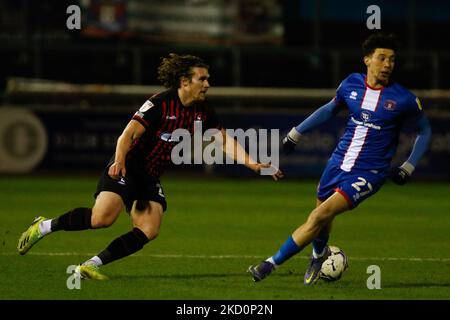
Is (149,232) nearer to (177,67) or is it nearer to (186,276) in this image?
(186,276)

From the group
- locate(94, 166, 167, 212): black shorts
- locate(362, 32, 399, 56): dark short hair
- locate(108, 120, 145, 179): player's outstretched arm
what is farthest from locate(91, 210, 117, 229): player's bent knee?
locate(362, 32, 399, 56): dark short hair

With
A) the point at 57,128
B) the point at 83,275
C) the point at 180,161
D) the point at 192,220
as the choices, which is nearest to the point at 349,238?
the point at 192,220

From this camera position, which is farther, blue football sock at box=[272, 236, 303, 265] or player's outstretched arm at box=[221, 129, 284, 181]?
player's outstretched arm at box=[221, 129, 284, 181]

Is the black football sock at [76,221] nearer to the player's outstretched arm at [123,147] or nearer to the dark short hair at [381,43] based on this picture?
the player's outstretched arm at [123,147]

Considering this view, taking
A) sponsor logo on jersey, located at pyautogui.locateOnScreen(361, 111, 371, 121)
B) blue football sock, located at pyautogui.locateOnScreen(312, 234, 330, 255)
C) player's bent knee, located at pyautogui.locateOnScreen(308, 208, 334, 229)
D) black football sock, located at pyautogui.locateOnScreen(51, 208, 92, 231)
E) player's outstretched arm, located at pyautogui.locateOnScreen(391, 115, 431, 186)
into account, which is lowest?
blue football sock, located at pyautogui.locateOnScreen(312, 234, 330, 255)

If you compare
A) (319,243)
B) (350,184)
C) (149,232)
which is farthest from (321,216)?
(149,232)

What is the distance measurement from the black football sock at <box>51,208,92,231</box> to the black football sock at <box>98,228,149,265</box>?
0.27 metres

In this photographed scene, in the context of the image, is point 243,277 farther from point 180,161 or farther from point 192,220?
point 180,161

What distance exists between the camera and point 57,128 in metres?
20.9

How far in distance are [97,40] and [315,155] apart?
647cm

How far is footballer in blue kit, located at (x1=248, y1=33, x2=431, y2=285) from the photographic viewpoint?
858cm

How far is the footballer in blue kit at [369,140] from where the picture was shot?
8578 mm

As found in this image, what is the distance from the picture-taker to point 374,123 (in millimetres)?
8742

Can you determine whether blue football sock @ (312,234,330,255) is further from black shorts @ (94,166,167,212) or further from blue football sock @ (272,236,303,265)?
black shorts @ (94,166,167,212)
